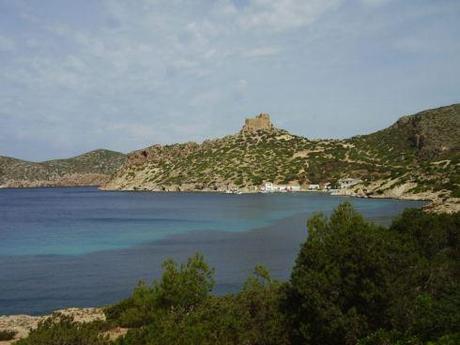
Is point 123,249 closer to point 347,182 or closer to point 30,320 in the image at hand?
point 30,320

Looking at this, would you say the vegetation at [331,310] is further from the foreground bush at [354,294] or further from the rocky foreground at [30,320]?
the rocky foreground at [30,320]

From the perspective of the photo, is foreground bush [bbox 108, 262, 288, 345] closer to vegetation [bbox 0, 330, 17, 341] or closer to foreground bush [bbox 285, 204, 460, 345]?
foreground bush [bbox 285, 204, 460, 345]

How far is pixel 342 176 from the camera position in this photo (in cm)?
14288

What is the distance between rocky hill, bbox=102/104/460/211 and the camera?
397 feet

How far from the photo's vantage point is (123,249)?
51.8 meters

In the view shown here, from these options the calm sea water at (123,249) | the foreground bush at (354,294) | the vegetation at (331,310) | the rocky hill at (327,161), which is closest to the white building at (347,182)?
the rocky hill at (327,161)

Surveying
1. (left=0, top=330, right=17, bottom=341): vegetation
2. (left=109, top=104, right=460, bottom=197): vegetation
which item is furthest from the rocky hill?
(left=0, top=330, right=17, bottom=341): vegetation

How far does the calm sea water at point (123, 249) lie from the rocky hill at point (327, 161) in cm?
3585

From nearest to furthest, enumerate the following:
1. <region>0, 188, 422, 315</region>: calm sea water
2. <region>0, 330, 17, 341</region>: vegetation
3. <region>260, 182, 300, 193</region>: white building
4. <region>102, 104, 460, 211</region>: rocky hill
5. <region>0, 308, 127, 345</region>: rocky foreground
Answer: <region>0, 330, 17, 341</region>: vegetation → <region>0, 308, 127, 345</region>: rocky foreground → <region>0, 188, 422, 315</region>: calm sea water → <region>102, 104, 460, 211</region>: rocky hill → <region>260, 182, 300, 193</region>: white building

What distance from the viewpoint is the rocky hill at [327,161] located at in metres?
121

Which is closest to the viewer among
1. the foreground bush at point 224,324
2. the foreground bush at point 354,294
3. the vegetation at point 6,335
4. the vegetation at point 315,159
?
the foreground bush at point 224,324

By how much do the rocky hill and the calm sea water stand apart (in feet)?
118

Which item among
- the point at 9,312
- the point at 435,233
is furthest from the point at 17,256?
the point at 435,233

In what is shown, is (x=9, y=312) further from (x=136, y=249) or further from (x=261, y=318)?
(x=136, y=249)
